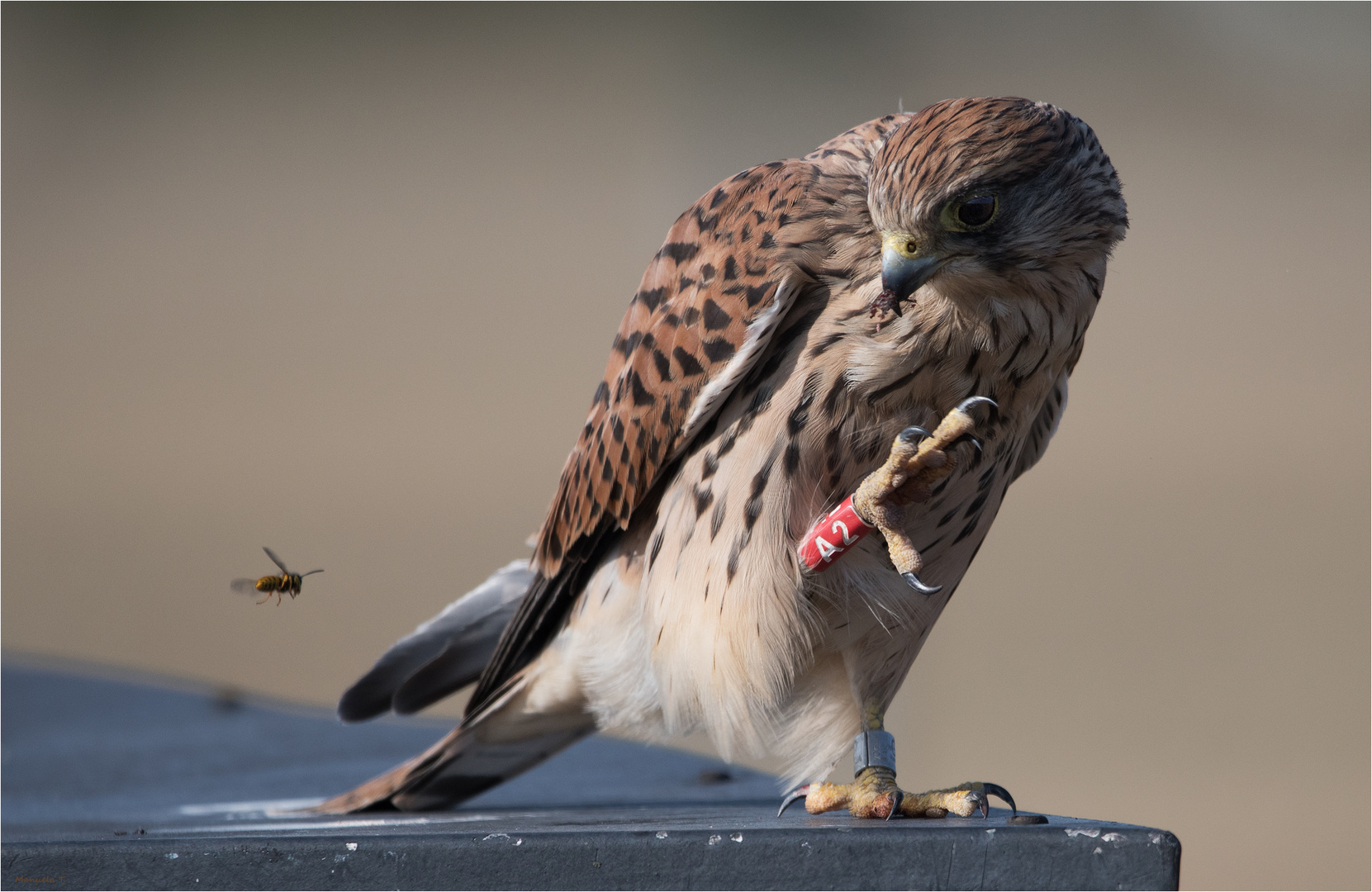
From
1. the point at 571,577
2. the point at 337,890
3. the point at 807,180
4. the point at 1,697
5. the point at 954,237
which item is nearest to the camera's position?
the point at 337,890

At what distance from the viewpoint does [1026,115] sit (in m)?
1.78

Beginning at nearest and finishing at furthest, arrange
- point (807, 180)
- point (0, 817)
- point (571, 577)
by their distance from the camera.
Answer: point (807, 180), point (0, 817), point (571, 577)

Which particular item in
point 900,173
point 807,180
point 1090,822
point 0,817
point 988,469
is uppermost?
point 807,180

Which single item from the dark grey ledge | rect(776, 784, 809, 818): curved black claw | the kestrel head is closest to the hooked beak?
the kestrel head

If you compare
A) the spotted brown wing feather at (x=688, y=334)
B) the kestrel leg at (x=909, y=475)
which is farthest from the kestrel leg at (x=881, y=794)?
the spotted brown wing feather at (x=688, y=334)

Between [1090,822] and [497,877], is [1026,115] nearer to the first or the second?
[1090,822]

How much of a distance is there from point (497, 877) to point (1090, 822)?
783mm

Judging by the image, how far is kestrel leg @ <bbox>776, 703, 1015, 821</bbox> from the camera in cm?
196

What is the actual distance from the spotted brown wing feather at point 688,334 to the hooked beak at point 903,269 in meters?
0.23

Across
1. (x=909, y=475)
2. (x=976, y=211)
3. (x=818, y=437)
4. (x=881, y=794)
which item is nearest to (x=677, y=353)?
(x=818, y=437)

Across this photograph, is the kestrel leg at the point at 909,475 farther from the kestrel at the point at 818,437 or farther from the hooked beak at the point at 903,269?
the hooked beak at the point at 903,269

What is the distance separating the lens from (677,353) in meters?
2.13

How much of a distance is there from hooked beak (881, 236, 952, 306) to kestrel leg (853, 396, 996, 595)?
0.21 metres

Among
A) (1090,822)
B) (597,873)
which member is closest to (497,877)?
(597,873)
